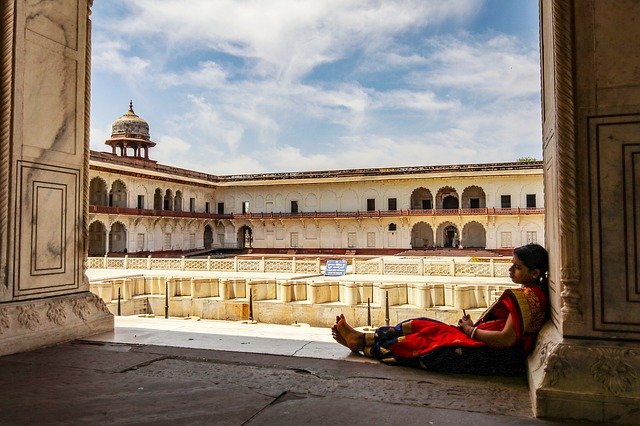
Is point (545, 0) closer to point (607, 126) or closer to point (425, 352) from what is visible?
point (607, 126)

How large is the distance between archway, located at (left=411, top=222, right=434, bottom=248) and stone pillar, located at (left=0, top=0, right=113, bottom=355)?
93.4 ft

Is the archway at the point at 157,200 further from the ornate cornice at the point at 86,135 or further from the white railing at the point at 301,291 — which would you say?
the ornate cornice at the point at 86,135

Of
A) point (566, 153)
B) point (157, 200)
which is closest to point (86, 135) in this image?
point (566, 153)

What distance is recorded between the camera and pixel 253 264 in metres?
18.8

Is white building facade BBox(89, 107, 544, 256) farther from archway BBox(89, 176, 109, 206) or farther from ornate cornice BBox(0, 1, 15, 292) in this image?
ornate cornice BBox(0, 1, 15, 292)

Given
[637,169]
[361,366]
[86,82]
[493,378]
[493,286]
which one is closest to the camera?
[637,169]

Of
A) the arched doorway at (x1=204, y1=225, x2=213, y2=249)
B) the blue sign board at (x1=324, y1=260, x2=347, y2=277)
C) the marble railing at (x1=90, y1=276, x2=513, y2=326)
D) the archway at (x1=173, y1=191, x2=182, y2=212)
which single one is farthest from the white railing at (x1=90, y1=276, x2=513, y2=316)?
the arched doorway at (x1=204, y1=225, x2=213, y2=249)

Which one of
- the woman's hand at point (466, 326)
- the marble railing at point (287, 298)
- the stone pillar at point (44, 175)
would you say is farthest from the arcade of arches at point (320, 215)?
the woman's hand at point (466, 326)

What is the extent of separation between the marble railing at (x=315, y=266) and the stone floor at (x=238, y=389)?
1345 cm

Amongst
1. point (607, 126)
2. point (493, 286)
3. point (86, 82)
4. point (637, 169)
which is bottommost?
point (493, 286)

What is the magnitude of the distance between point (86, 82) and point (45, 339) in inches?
81.2

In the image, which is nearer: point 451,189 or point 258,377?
point 258,377

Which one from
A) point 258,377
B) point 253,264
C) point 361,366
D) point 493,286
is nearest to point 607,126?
point 361,366

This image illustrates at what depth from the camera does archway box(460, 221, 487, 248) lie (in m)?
30.5
